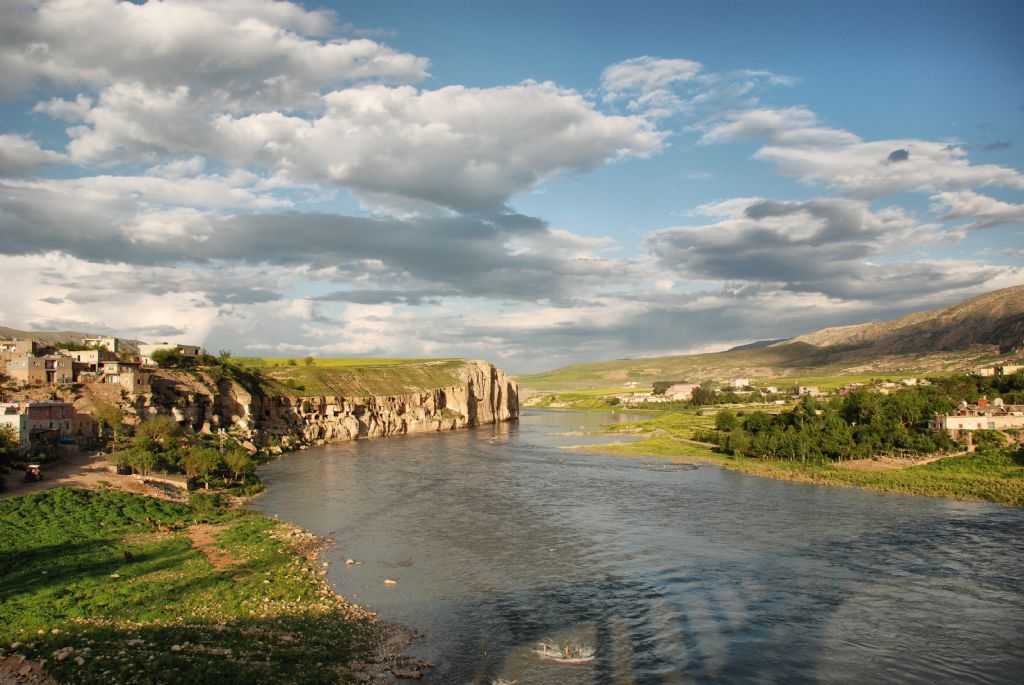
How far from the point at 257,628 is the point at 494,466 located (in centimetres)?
4701

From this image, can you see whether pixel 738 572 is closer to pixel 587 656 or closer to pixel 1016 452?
pixel 587 656

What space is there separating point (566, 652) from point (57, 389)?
60.5 meters

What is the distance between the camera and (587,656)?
20.6 meters

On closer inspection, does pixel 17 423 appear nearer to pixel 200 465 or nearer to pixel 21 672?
pixel 200 465

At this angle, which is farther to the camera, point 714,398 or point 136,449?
point 714,398

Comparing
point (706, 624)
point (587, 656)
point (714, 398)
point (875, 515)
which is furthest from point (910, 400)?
point (714, 398)

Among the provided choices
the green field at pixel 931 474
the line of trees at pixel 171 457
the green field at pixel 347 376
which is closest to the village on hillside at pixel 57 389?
the line of trees at pixel 171 457

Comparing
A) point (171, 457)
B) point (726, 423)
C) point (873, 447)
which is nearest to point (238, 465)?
point (171, 457)

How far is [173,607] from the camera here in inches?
915

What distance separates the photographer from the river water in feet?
67.1

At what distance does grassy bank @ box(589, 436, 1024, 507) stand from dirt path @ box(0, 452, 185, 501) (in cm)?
5045

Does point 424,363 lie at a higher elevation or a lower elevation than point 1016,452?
higher

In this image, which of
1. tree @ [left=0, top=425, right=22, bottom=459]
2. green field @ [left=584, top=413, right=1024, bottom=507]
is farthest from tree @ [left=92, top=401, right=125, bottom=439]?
green field @ [left=584, top=413, right=1024, bottom=507]

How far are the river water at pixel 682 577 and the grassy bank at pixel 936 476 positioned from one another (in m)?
3.03
